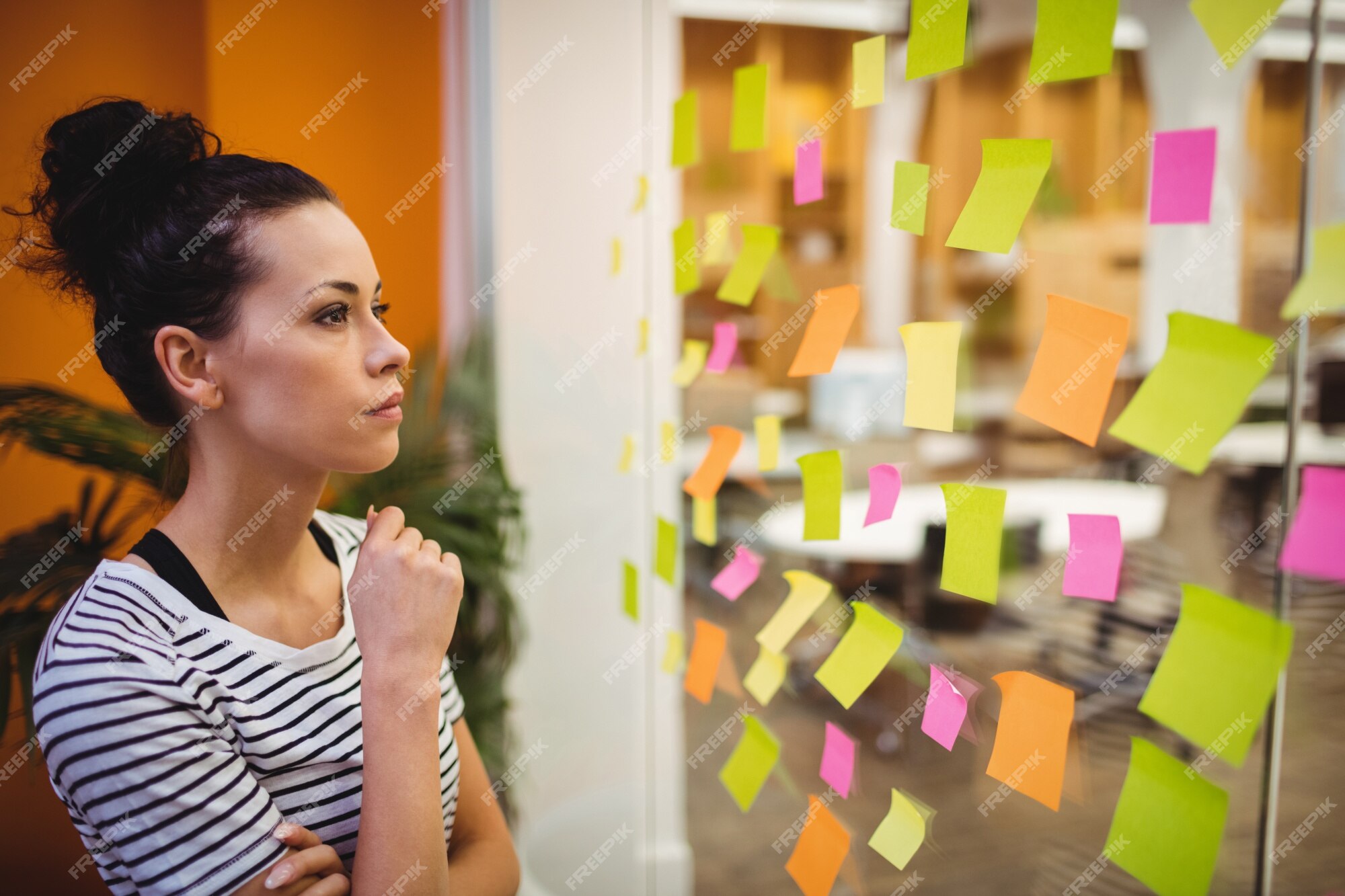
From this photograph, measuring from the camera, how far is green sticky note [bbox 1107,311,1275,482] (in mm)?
565

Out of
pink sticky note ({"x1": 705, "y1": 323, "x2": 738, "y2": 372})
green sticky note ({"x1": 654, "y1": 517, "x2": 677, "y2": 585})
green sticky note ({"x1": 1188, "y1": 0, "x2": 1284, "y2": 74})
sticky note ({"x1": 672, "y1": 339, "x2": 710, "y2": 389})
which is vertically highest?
green sticky note ({"x1": 1188, "y1": 0, "x2": 1284, "y2": 74})

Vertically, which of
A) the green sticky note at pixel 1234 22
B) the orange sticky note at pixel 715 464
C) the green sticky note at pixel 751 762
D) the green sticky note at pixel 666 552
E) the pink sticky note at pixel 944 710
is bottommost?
the green sticky note at pixel 751 762

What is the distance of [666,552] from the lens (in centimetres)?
150

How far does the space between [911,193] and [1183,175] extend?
289 mm

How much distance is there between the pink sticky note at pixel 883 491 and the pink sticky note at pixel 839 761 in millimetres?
278

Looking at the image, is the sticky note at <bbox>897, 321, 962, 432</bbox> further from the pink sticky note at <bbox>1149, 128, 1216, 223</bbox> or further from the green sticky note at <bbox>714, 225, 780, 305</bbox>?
the green sticky note at <bbox>714, 225, 780, 305</bbox>

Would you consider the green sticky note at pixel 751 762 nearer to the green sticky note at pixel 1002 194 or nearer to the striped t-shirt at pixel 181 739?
the striped t-shirt at pixel 181 739

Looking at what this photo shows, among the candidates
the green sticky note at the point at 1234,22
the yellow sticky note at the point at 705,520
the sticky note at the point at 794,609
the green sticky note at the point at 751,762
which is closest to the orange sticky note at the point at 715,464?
the yellow sticky note at the point at 705,520

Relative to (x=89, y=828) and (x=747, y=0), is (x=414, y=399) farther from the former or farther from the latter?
(x=747, y=0)

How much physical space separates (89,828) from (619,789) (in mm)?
1304

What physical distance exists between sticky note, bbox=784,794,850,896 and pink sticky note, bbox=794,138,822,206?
2.43 feet

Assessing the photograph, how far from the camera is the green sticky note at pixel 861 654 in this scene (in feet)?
2.99

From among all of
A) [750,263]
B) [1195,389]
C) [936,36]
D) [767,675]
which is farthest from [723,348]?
[1195,389]

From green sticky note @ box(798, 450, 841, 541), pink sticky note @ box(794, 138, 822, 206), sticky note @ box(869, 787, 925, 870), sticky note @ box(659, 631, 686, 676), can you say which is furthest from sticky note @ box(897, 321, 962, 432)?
sticky note @ box(659, 631, 686, 676)
